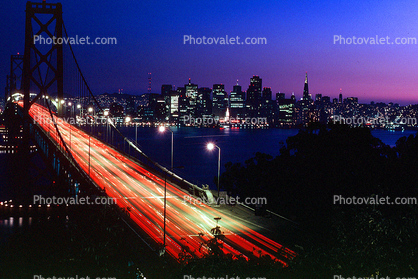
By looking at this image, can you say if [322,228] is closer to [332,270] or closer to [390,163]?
[390,163]

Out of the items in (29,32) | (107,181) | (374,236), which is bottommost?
(107,181)

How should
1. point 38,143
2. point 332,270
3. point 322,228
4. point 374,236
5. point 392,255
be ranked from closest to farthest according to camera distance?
point 332,270, point 392,255, point 374,236, point 322,228, point 38,143

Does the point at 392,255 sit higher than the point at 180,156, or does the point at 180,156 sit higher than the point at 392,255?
the point at 392,255

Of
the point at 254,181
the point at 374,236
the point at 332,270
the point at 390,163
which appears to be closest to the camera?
the point at 332,270

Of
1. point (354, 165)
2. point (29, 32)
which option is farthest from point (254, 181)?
point (29, 32)

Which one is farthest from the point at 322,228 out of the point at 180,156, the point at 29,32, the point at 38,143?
the point at 180,156

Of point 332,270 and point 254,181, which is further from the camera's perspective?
point 254,181
